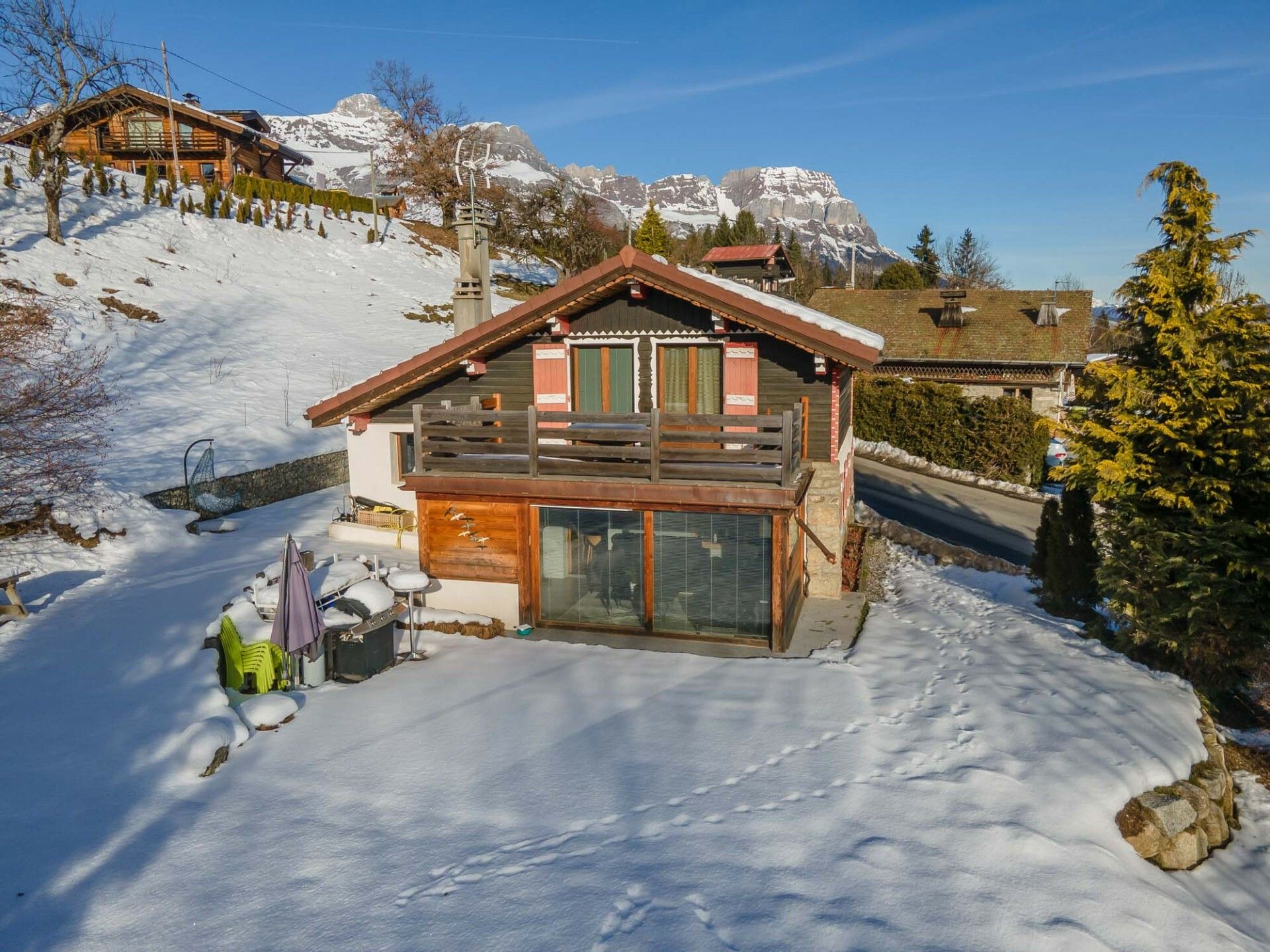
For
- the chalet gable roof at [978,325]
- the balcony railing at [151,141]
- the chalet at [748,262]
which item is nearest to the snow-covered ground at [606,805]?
the chalet at [748,262]

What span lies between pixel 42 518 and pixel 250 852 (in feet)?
36.7

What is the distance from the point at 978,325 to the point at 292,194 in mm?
41091

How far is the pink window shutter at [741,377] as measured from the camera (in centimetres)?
1398

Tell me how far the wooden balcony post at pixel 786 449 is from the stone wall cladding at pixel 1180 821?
5359 millimetres

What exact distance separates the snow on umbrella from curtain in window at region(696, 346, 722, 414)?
7.35 meters

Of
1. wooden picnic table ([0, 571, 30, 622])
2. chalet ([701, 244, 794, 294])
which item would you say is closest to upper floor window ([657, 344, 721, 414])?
wooden picnic table ([0, 571, 30, 622])

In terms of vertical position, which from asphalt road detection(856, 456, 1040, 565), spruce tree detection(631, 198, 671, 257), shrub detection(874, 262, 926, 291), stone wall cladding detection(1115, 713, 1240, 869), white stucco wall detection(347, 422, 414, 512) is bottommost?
stone wall cladding detection(1115, 713, 1240, 869)

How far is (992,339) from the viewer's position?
35.0 meters

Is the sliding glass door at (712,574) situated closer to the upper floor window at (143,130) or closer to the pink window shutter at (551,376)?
the pink window shutter at (551,376)

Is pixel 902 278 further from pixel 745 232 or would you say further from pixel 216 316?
pixel 216 316

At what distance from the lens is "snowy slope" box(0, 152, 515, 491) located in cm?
2211

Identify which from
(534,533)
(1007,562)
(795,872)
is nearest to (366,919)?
(795,872)

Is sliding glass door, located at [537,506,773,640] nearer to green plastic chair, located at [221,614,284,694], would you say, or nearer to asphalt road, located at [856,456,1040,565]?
green plastic chair, located at [221,614,284,694]

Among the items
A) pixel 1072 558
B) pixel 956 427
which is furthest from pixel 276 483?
pixel 956 427
